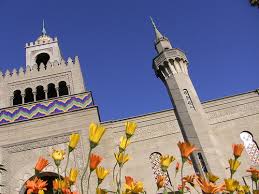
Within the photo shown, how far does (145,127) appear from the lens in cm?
1391

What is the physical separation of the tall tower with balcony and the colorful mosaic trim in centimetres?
381

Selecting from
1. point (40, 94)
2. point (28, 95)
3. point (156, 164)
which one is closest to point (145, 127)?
point (156, 164)

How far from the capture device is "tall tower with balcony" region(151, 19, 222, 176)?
12359 millimetres

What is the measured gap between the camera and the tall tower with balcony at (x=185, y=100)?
1236cm

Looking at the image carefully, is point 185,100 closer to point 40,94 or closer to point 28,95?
point 40,94

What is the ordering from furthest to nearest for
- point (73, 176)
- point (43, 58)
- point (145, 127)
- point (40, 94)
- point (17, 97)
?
point (43, 58), point (40, 94), point (17, 97), point (145, 127), point (73, 176)

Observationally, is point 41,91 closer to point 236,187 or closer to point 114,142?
point 114,142

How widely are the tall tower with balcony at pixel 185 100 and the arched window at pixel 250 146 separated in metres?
1.82

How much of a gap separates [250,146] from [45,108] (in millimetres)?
9337

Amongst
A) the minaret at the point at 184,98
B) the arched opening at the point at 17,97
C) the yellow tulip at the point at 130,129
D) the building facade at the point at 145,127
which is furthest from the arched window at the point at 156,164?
the yellow tulip at the point at 130,129

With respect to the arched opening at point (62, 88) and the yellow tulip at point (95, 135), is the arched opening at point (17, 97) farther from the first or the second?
the yellow tulip at point (95, 135)

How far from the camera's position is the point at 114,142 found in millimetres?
13555

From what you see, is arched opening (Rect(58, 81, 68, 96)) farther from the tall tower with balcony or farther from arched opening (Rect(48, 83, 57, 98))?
the tall tower with balcony

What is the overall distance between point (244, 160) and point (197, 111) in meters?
2.80
